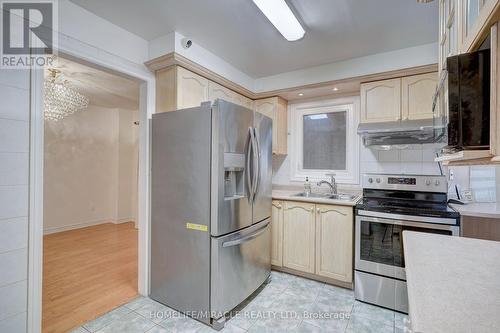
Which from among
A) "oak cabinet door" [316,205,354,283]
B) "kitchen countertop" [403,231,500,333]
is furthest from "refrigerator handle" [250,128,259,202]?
"kitchen countertop" [403,231,500,333]

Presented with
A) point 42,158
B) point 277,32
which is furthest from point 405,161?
point 42,158

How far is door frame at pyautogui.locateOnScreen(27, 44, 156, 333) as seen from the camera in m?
1.56

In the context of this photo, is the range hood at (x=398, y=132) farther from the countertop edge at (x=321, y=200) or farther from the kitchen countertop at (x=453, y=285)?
the kitchen countertop at (x=453, y=285)

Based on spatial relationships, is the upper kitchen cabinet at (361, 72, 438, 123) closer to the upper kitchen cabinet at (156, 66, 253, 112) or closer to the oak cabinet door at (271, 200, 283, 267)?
the oak cabinet door at (271, 200, 283, 267)

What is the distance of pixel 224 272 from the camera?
190 centimetres

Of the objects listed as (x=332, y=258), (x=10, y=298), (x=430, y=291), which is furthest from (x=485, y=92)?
(x=10, y=298)

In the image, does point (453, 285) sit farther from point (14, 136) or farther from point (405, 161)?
point (14, 136)

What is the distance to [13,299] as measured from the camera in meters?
1.50

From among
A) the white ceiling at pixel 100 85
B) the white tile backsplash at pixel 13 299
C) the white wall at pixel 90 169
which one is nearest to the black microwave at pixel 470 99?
the white tile backsplash at pixel 13 299

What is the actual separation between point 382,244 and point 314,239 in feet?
2.13

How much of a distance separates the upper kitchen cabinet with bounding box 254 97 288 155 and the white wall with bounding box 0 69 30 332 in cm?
238

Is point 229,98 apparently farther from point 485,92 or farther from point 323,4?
point 485,92

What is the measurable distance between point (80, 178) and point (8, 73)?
362cm

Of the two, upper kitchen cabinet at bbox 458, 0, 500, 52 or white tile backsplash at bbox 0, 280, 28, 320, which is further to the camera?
white tile backsplash at bbox 0, 280, 28, 320
